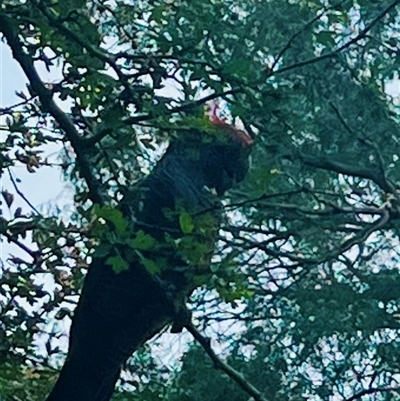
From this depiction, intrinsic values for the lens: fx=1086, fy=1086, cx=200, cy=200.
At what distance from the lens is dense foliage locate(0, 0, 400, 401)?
255 cm

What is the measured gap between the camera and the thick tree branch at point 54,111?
2703mm

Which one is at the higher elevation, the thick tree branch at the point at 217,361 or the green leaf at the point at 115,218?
the thick tree branch at the point at 217,361

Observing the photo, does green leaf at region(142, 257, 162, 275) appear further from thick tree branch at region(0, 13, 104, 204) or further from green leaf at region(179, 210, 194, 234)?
thick tree branch at region(0, 13, 104, 204)

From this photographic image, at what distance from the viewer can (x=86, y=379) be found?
276 cm

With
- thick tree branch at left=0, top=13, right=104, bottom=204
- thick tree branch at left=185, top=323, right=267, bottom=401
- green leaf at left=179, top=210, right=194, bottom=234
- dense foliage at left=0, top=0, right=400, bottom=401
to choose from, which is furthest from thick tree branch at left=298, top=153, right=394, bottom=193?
green leaf at left=179, top=210, right=194, bottom=234

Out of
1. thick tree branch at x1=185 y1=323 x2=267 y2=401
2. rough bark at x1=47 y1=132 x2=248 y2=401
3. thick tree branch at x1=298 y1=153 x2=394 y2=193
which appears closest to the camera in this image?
rough bark at x1=47 y1=132 x2=248 y2=401

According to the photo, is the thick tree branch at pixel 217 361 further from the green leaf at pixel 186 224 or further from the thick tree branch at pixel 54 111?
the green leaf at pixel 186 224

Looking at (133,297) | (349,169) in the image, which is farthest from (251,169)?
(349,169)

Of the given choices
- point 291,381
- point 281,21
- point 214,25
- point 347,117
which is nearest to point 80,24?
point 214,25

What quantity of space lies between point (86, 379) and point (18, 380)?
1.01 ft

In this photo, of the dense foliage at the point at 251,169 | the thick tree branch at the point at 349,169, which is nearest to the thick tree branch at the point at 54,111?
the dense foliage at the point at 251,169

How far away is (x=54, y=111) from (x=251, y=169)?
0.54m

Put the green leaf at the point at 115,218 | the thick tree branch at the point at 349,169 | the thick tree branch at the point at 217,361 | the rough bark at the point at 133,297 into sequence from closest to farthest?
the green leaf at the point at 115,218, the rough bark at the point at 133,297, the thick tree branch at the point at 217,361, the thick tree branch at the point at 349,169

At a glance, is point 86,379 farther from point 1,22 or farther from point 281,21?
point 281,21
